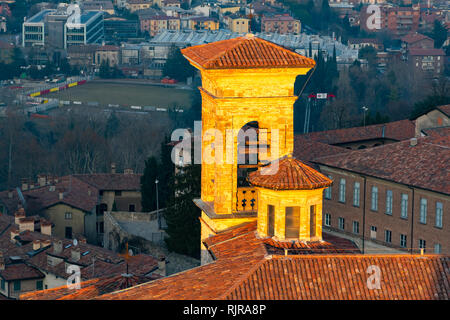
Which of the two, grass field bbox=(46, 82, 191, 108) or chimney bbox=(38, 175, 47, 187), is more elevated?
chimney bbox=(38, 175, 47, 187)

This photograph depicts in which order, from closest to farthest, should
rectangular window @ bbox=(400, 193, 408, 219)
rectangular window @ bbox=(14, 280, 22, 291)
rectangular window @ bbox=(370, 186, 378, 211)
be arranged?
rectangular window @ bbox=(400, 193, 408, 219) → rectangular window @ bbox=(370, 186, 378, 211) → rectangular window @ bbox=(14, 280, 22, 291)

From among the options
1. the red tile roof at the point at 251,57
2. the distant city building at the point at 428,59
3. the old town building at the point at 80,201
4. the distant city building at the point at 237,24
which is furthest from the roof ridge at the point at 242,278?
the distant city building at the point at 237,24

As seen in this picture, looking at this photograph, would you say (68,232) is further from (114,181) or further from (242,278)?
(242,278)

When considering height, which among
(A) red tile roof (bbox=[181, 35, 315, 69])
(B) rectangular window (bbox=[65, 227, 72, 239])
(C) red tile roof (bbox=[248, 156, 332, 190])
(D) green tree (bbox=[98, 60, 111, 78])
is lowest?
(B) rectangular window (bbox=[65, 227, 72, 239])

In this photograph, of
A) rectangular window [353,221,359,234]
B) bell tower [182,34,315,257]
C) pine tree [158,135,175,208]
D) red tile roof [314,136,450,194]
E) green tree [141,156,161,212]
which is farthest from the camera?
green tree [141,156,161,212]

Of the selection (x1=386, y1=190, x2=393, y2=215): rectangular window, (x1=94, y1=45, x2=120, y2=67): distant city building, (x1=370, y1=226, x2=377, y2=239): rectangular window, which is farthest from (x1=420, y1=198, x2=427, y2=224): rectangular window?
(x1=94, y1=45, x2=120, y2=67): distant city building

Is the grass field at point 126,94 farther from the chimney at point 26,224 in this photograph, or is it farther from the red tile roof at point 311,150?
the red tile roof at point 311,150

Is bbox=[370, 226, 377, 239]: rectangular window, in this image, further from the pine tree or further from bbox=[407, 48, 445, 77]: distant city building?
bbox=[407, 48, 445, 77]: distant city building
